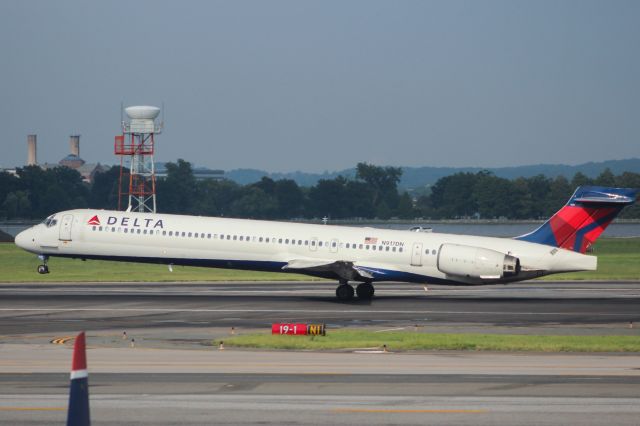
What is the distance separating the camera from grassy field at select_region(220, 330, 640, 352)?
87.5 feet

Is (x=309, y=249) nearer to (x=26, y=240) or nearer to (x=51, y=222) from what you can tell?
(x=51, y=222)

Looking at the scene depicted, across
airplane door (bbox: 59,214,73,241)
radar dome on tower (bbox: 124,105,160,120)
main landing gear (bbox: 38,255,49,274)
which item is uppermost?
radar dome on tower (bbox: 124,105,160,120)

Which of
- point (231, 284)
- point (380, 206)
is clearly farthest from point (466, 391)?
point (380, 206)

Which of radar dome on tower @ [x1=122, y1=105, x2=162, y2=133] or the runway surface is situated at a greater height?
radar dome on tower @ [x1=122, y1=105, x2=162, y2=133]

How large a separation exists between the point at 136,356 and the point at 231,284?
26.9m

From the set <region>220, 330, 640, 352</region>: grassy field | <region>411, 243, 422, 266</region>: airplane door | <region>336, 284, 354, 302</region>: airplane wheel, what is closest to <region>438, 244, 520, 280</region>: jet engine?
<region>411, 243, 422, 266</region>: airplane door

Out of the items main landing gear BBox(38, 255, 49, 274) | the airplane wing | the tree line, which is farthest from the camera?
the tree line

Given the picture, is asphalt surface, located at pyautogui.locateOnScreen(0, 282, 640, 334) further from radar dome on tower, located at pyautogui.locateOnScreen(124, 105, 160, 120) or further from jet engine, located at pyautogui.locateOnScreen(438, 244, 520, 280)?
radar dome on tower, located at pyautogui.locateOnScreen(124, 105, 160, 120)

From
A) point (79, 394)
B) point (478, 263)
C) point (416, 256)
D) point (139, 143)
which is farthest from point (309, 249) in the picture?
point (139, 143)

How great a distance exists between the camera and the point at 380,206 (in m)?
193

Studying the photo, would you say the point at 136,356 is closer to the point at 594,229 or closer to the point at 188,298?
the point at 188,298

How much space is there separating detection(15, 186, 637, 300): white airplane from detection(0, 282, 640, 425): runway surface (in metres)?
1.36

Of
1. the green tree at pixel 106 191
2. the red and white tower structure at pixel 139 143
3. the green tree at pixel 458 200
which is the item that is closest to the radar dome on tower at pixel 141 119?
the red and white tower structure at pixel 139 143

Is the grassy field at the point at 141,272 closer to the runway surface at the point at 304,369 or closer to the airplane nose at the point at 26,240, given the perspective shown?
the airplane nose at the point at 26,240
